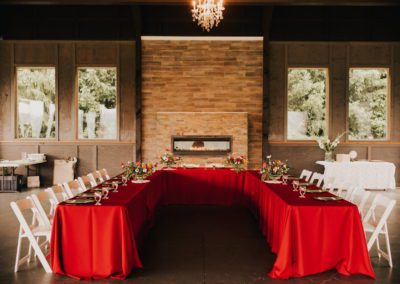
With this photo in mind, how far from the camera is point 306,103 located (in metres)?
10.9

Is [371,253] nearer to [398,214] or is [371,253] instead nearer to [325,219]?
[325,219]

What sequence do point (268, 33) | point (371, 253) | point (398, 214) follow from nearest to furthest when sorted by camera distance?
point (371, 253) → point (398, 214) → point (268, 33)

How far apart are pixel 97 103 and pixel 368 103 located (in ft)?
27.2

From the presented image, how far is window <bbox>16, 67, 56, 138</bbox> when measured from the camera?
430 inches

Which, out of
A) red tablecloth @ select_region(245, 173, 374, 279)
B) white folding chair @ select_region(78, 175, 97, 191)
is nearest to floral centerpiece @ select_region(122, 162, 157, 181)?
white folding chair @ select_region(78, 175, 97, 191)

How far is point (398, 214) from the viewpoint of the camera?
6.95m

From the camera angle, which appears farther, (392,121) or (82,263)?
(392,121)

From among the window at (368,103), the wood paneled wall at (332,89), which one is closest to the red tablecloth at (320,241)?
the wood paneled wall at (332,89)

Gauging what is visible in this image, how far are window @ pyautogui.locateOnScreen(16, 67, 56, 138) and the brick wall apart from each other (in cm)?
300

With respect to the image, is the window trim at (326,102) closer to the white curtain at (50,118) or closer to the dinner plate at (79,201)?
the white curtain at (50,118)

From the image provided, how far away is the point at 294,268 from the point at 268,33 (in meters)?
8.05

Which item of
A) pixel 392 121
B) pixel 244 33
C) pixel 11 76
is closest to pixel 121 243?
pixel 244 33

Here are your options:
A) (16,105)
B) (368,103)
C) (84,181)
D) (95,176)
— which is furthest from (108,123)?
(368,103)

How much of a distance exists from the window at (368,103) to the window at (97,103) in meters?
7.28
